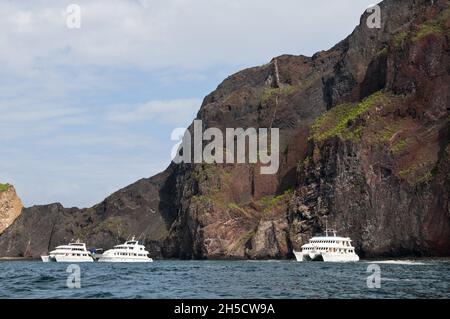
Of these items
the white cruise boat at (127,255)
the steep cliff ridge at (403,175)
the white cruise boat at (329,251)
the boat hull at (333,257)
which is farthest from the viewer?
the white cruise boat at (127,255)

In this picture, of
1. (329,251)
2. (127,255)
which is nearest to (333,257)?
(329,251)

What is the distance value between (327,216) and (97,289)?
460 ft

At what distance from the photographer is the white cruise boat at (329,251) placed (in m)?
163

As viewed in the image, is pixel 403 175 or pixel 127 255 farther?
pixel 127 255

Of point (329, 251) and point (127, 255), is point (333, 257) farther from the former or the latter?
point (127, 255)

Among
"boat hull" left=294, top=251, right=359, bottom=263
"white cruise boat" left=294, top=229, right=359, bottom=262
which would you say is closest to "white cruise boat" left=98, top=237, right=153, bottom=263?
"white cruise boat" left=294, top=229, right=359, bottom=262

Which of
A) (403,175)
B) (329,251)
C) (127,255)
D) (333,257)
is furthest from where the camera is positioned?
(127,255)

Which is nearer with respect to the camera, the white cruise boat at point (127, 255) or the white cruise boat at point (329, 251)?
the white cruise boat at point (329, 251)

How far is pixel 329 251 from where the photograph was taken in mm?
166375

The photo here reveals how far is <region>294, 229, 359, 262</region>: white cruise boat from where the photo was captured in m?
163

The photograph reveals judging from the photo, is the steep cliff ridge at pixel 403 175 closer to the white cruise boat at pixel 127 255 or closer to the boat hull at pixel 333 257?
the boat hull at pixel 333 257

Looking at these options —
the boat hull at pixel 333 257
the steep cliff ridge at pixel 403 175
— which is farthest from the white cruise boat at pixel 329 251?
the steep cliff ridge at pixel 403 175

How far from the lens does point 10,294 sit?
5850 centimetres
